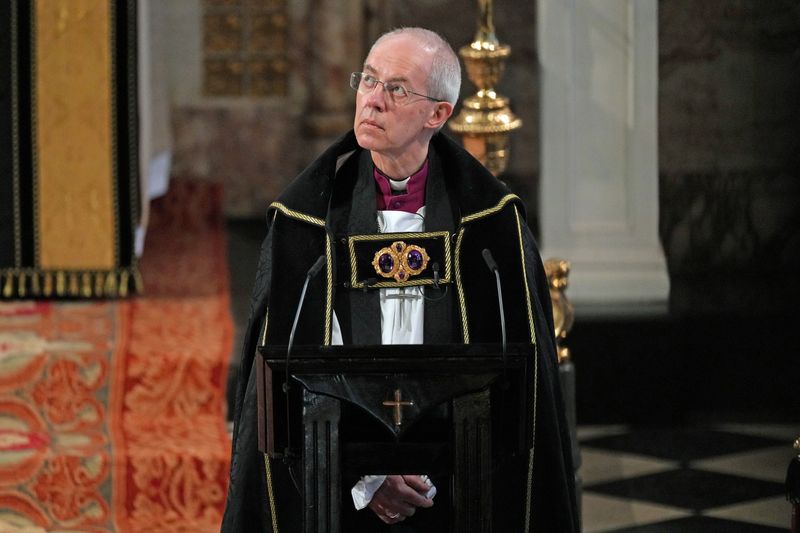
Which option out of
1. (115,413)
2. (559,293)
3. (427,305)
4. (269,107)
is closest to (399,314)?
(427,305)

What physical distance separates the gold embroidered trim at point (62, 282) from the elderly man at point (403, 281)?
11.6 ft

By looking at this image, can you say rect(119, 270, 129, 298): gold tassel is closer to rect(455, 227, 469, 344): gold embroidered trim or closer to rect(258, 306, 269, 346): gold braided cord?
rect(258, 306, 269, 346): gold braided cord

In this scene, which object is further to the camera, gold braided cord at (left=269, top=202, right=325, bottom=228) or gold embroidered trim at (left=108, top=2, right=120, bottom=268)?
gold embroidered trim at (left=108, top=2, right=120, bottom=268)

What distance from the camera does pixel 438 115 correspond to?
3.57 meters

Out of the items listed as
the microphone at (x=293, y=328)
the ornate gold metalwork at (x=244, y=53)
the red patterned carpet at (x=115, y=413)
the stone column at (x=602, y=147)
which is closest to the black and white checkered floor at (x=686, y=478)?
the stone column at (x=602, y=147)

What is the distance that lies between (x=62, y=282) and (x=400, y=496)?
391 cm

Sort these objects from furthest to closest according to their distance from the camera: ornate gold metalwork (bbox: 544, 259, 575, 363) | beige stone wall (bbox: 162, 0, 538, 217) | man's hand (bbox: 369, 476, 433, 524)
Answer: beige stone wall (bbox: 162, 0, 538, 217)
ornate gold metalwork (bbox: 544, 259, 575, 363)
man's hand (bbox: 369, 476, 433, 524)

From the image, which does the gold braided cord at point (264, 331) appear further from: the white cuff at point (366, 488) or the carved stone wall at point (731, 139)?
the carved stone wall at point (731, 139)

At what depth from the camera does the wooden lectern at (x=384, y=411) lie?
315cm

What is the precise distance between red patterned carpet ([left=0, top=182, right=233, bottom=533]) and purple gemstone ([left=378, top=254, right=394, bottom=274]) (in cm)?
217

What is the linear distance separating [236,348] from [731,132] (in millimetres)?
3358

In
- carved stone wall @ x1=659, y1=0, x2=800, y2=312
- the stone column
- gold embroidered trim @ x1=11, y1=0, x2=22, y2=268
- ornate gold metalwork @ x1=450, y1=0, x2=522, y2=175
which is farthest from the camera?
carved stone wall @ x1=659, y1=0, x2=800, y2=312

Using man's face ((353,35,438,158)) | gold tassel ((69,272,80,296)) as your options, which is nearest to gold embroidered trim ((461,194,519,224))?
man's face ((353,35,438,158))

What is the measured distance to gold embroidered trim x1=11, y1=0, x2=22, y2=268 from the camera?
6.98m
